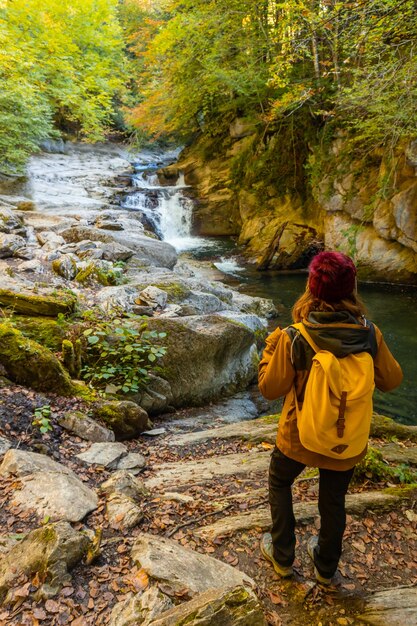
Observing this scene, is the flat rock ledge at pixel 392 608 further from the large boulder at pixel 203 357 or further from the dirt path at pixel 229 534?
the large boulder at pixel 203 357

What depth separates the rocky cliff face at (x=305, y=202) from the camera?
11281 mm

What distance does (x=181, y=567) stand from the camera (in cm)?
200

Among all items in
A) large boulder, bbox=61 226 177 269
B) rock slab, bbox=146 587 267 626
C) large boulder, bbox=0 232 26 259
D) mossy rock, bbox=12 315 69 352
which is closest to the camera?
rock slab, bbox=146 587 267 626

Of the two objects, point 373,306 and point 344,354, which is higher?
point 344,354

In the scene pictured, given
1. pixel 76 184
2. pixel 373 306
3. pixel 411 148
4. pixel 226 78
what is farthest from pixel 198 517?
pixel 76 184

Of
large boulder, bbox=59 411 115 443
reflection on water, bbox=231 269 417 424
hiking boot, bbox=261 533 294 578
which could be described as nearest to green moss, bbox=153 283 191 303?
large boulder, bbox=59 411 115 443

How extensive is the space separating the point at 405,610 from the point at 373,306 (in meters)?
9.92

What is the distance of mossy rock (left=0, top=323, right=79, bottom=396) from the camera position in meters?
3.89

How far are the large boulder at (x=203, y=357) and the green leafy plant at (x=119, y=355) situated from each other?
317 millimetres

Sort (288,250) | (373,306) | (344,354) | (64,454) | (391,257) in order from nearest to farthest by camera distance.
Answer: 1. (344,354)
2. (64,454)
3. (373,306)
4. (391,257)
5. (288,250)

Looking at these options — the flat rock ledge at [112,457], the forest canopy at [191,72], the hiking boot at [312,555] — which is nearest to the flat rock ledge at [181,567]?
the hiking boot at [312,555]

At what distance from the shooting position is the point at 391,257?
12.1m

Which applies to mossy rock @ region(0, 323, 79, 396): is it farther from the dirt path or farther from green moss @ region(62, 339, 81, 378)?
green moss @ region(62, 339, 81, 378)

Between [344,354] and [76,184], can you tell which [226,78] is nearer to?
[76,184]
